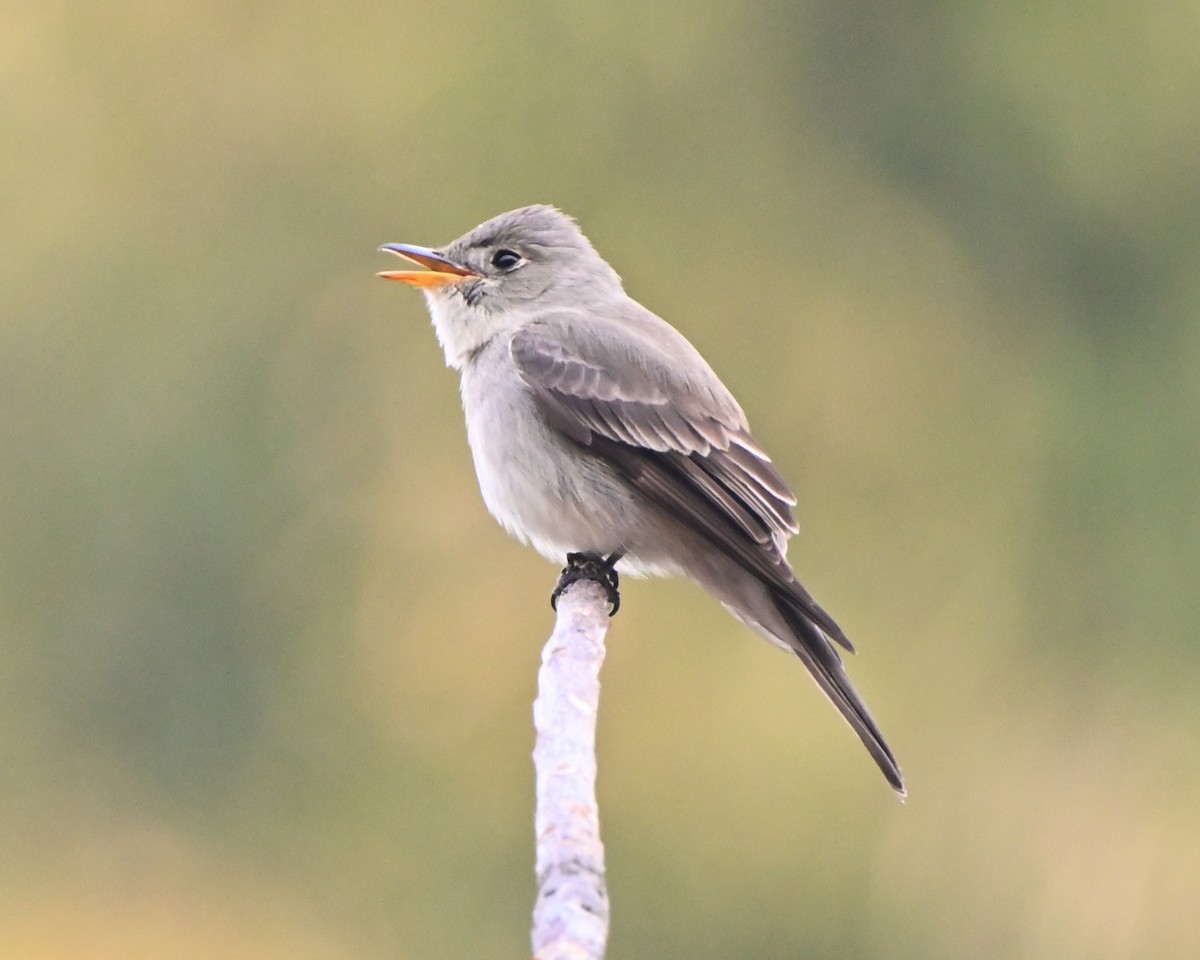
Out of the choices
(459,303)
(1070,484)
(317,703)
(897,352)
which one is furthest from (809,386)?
(459,303)

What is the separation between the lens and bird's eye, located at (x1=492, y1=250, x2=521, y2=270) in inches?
222

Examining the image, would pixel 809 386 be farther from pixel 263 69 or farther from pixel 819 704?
pixel 263 69

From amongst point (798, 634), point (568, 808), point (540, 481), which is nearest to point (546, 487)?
point (540, 481)

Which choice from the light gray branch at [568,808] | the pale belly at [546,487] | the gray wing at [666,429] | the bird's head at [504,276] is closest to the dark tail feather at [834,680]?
the gray wing at [666,429]

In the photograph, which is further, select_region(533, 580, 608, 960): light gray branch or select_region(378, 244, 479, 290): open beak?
select_region(378, 244, 479, 290): open beak

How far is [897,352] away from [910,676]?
2.33 meters

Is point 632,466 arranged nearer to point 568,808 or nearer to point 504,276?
point 504,276

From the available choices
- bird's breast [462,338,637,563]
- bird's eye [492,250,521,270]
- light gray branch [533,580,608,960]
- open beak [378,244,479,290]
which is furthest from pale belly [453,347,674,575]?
light gray branch [533,580,608,960]

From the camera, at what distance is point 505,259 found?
5648mm

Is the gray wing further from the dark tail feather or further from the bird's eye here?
the bird's eye

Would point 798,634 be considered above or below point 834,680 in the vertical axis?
above

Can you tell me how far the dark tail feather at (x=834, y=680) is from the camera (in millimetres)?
4379

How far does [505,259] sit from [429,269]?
0.25 meters

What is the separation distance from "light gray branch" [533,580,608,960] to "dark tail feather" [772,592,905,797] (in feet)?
3.55
